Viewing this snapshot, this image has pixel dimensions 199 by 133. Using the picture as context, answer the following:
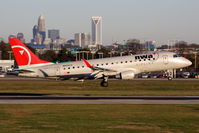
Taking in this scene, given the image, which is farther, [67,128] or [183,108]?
[183,108]

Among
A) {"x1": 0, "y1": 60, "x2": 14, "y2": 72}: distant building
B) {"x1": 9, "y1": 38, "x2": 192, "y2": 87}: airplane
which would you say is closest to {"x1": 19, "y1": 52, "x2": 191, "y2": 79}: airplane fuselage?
{"x1": 9, "y1": 38, "x2": 192, "y2": 87}: airplane

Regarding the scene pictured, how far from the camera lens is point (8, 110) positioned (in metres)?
32.1

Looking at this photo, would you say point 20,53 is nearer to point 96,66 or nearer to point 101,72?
point 96,66

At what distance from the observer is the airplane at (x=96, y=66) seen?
52812mm

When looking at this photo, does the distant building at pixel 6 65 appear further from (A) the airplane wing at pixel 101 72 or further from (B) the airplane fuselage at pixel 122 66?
(A) the airplane wing at pixel 101 72

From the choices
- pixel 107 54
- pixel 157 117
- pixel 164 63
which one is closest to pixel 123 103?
pixel 157 117

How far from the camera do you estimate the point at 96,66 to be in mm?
53781

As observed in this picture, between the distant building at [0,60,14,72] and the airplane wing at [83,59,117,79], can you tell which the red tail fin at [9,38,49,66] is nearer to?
the airplane wing at [83,59,117,79]

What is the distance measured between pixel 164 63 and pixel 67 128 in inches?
1227

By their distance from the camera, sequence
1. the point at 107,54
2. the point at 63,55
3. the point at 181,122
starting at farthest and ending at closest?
the point at 107,54 < the point at 63,55 < the point at 181,122

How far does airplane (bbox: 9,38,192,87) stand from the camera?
173 ft

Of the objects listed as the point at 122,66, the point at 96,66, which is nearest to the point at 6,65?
the point at 96,66

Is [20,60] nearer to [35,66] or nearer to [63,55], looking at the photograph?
[35,66]

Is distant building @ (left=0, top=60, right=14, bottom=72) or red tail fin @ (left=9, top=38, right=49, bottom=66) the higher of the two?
red tail fin @ (left=9, top=38, right=49, bottom=66)
